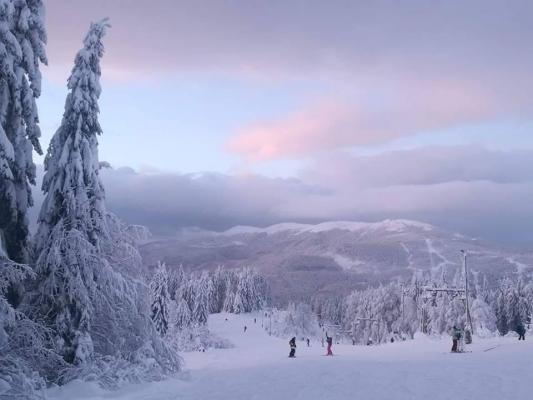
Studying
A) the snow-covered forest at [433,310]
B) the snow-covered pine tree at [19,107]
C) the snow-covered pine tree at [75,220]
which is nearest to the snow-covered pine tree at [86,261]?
the snow-covered pine tree at [75,220]

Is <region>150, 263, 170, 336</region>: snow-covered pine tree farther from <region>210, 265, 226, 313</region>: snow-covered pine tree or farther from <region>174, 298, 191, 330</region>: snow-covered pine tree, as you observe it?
<region>210, 265, 226, 313</region>: snow-covered pine tree

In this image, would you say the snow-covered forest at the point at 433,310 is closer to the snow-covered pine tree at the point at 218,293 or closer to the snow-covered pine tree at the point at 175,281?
the snow-covered pine tree at the point at 218,293

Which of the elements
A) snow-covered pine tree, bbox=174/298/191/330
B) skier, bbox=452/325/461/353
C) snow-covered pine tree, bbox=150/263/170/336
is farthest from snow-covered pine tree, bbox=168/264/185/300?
skier, bbox=452/325/461/353

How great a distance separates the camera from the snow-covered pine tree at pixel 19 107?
1816cm

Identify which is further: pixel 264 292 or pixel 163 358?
pixel 264 292

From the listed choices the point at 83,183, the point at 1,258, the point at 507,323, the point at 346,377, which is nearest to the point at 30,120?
the point at 83,183

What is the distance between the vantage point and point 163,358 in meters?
24.7

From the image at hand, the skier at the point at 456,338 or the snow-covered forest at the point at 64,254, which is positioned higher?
the snow-covered forest at the point at 64,254

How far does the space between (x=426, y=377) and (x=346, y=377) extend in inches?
120

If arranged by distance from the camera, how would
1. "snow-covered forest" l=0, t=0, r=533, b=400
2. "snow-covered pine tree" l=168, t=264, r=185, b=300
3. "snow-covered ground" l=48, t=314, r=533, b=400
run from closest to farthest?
"snow-covered forest" l=0, t=0, r=533, b=400, "snow-covered ground" l=48, t=314, r=533, b=400, "snow-covered pine tree" l=168, t=264, r=185, b=300

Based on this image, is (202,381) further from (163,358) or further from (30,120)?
(30,120)

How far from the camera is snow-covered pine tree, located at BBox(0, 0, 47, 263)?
18.2 metres

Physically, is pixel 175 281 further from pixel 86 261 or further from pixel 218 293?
pixel 86 261

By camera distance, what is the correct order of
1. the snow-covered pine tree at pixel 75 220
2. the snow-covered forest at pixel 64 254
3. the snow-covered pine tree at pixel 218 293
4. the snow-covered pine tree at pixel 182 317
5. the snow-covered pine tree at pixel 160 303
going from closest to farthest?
the snow-covered forest at pixel 64 254
the snow-covered pine tree at pixel 75 220
the snow-covered pine tree at pixel 160 303
the snow-covered pine tree at pixel 182 317
the snow-covered pine tree at pixel 218 293
